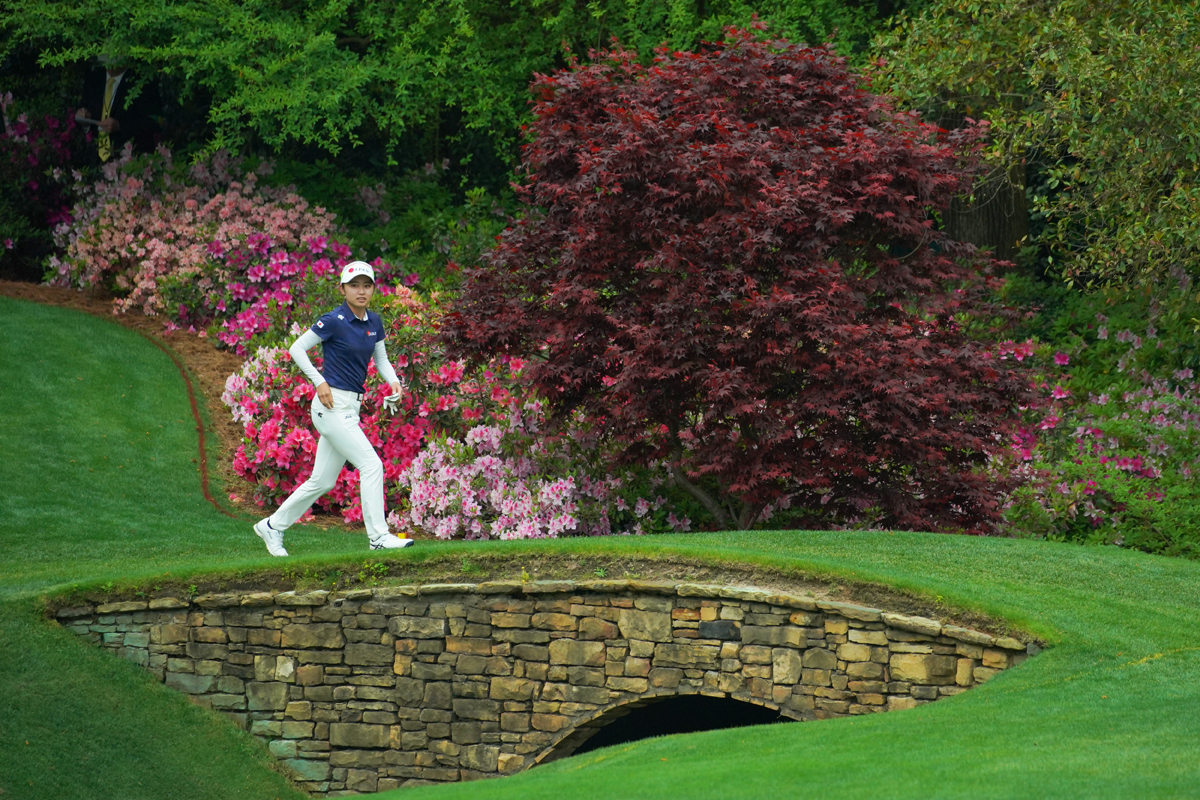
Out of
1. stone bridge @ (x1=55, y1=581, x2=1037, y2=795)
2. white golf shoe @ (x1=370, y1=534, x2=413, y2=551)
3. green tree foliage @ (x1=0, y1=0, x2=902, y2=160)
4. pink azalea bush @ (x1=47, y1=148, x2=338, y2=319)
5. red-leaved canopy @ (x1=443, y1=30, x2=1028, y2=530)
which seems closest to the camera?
stone bridge @ (x1=55, y1=581, x2=1037, y2=795)

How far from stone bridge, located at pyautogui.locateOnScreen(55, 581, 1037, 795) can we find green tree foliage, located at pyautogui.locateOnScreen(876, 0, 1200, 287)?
16.7 feet

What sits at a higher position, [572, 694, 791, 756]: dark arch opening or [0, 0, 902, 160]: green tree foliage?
[0, 0, 902, 160]: green tree foliage

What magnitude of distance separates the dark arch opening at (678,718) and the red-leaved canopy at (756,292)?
212cm

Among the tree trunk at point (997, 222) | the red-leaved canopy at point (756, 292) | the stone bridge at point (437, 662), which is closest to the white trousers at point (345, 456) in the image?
the stone bridge at point (437, 662)

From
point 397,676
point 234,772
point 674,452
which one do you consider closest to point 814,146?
point 674,452

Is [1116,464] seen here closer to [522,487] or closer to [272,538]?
[522,487]

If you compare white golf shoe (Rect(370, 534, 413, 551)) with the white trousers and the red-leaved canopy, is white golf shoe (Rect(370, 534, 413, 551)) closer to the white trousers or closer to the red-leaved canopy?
the white trousers

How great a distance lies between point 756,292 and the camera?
948cm

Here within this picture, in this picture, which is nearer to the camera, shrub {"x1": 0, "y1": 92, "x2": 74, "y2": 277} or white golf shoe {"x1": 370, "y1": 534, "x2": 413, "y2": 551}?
white golf shoe {"x1": 370, "y1": 534, "x2": 413, "y2": 551}

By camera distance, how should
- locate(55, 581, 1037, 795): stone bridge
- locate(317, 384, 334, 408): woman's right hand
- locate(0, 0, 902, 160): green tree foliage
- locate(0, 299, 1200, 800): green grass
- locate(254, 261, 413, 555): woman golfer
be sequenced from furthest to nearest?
locate(0, 0, 902, 160): green tree foliage, locate(254, 261, 413, 555): woman golfer, locate(317, 384, 334, 408): woman's right hand, locate(55, 581, 1037, 795): stone bridge, locate(0, 299, 1200, 800): green grass

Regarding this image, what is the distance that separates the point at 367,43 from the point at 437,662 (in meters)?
11.7

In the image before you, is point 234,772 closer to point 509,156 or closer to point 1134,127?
point 1134,127

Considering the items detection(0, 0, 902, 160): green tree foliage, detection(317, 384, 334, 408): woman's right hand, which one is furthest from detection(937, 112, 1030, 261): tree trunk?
detection(317, 384, 334, 408): woman's right hand

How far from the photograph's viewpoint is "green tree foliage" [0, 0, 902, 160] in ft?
50.1
